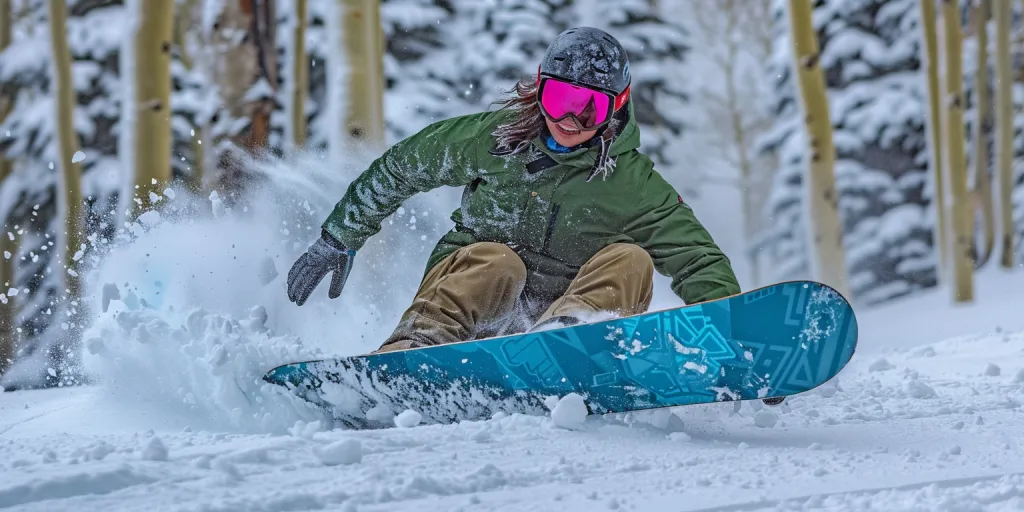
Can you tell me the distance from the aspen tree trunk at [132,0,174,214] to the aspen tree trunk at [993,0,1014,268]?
878cm

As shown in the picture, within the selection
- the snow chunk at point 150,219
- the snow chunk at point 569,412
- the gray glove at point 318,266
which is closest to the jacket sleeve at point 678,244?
the snow chunk at point 569,412

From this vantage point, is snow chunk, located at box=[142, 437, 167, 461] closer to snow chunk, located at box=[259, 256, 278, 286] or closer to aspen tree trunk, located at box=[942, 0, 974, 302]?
snow chunk, located at box=[259, 256, 278, 286]

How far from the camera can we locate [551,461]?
2.07 metres

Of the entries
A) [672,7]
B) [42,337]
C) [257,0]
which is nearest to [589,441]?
[257,0]

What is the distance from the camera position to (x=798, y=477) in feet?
6.43

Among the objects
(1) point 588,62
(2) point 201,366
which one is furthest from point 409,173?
(2) point 201,366

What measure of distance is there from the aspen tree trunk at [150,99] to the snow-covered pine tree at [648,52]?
764cm

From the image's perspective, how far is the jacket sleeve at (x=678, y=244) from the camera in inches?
117

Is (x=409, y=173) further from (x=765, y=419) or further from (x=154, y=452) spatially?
(x=154, y=452)

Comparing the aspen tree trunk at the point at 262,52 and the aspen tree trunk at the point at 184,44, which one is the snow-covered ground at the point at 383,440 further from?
the aspen tree trunk at the point at 184,44

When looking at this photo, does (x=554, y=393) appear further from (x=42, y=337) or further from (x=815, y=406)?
(x=42, y=337)

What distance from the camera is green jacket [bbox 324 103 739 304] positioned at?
10.3 feet

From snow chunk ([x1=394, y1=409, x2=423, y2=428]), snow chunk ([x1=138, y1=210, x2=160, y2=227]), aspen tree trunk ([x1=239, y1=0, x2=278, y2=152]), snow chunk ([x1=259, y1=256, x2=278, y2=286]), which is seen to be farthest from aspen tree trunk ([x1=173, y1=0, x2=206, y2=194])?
snow chunk ([x1=394, y1=409, x2=423, y2=428])

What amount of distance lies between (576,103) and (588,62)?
139 millimetres
